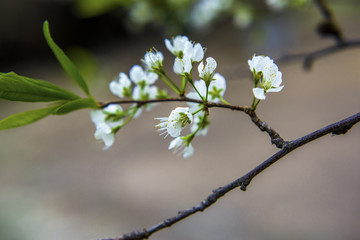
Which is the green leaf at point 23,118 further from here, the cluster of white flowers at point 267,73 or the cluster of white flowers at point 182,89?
the cluster of white flowers at point 267,73

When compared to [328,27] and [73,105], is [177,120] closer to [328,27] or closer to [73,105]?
[73,105]

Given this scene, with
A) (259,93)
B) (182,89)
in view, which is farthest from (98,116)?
(259,93)

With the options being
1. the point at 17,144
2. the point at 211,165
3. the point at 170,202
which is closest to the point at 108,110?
the point at 170,202

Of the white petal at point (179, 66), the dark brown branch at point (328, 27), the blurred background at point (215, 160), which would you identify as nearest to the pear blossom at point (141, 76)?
the white petal at point (179, 66)

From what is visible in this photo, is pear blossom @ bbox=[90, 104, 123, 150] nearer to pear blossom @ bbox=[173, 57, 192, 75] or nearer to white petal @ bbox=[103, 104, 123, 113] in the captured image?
white petal @ bbox=[103, 104, 123, 113]

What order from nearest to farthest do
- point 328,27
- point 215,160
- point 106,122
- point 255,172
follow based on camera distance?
1. point 255,172
2. point 106,122
3. point 328,27
4. point 215,160

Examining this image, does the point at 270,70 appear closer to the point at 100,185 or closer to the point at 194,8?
the point at 194,8
